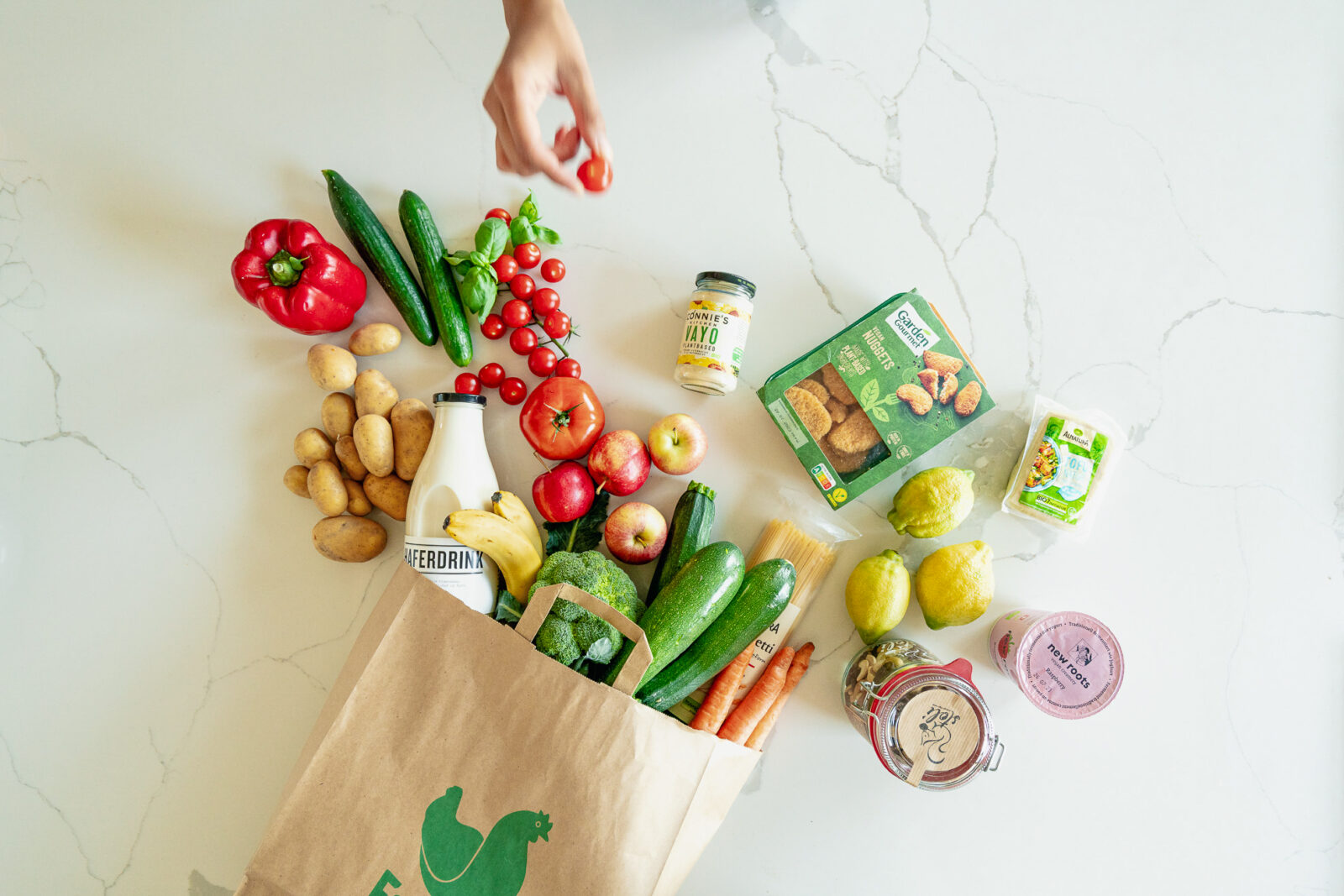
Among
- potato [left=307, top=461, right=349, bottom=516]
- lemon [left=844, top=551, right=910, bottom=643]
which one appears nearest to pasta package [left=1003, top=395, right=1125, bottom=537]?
lemon [left=844, top=551, right=910, bottom=643]

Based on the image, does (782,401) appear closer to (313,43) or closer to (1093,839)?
(1093,839)

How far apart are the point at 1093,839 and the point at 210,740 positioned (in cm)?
151

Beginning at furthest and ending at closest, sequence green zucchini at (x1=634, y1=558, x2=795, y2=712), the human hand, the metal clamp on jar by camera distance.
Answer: green zucchini at (x1=634, y1=558, x2=795, y2=712), the metal clamp on jar, the human hand

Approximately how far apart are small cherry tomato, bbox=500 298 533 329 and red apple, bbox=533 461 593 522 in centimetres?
26

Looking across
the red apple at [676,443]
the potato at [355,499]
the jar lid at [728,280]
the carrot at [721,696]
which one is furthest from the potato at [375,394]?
the carrot at [721,696]

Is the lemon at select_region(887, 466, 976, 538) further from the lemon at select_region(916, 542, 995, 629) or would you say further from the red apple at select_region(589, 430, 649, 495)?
the red apple at select_region(589, 430, 649, 495)

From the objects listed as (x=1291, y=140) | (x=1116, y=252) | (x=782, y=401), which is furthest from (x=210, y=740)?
(x=1291, y=140)

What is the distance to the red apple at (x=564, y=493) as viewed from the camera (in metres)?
1.08

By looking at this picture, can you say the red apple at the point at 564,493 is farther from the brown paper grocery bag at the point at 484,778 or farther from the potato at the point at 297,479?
the potato at the point at 297,479

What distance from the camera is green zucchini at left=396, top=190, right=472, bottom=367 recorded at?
1124 mm

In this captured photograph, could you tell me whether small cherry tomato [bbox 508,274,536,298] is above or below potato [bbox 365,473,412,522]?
above

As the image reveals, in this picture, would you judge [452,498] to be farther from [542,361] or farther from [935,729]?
[935,729]

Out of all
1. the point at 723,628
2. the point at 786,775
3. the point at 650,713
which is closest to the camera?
the point at 650,713

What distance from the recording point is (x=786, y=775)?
114 cm
